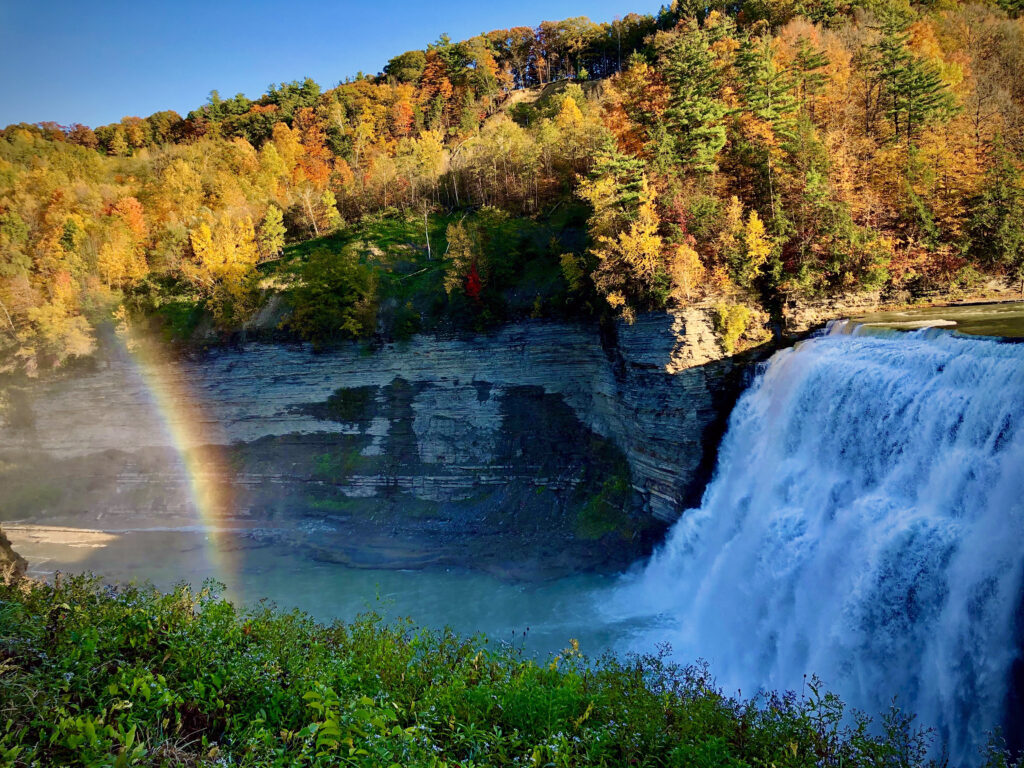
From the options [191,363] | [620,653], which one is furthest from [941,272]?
[191,363]

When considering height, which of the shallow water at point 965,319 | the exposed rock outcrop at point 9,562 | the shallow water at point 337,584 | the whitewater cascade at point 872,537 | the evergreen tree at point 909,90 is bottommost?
the shallow water at point 337,584

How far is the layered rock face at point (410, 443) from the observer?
23.9m

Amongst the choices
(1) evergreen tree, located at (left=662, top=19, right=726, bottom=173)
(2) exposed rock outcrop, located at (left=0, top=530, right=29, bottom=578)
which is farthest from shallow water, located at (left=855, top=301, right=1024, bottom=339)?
(2) exposed rock outcrop, located at (left=0, top=530, right=29, bottom=578)

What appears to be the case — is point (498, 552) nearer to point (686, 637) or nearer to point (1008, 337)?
point (686, 637)

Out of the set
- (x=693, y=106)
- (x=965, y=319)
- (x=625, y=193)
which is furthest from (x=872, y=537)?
(x=693, y=106)

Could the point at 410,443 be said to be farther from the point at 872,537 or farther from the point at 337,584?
the point at 872,537

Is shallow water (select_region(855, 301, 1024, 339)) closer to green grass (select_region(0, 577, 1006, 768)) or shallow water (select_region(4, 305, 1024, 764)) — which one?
shallow water (select_region(4, 305, 1024, 764))

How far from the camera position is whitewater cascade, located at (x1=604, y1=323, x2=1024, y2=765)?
1081 cm

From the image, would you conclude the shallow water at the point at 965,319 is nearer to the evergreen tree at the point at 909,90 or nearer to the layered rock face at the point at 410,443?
the layered rock face at the point at 410,443

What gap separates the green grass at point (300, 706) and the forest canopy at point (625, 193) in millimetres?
17847

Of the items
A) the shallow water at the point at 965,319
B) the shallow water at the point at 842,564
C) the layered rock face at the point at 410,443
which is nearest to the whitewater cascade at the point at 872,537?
the shallow water at the point at 842,564

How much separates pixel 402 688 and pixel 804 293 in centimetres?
2224

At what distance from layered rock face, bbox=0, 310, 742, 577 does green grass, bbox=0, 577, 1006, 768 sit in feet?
52.8

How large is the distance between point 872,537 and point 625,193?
1628cm
